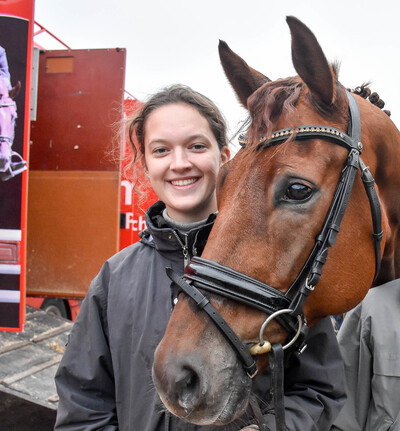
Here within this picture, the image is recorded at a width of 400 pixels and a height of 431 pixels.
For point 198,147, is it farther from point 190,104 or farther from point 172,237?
point 172,237

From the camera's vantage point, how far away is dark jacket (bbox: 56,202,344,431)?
1.38 meters

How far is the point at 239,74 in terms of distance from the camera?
1.62m

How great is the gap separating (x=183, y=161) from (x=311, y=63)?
56 centimetres

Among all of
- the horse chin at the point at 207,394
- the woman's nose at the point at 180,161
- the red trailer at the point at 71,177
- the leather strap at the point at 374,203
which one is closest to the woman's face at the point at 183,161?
the woman's nose at the point at 180,161

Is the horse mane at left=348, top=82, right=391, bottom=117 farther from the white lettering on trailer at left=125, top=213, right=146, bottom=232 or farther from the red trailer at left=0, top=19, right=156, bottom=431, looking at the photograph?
the white lettering on trailer at left=125, top=213, right=146, bottom=232

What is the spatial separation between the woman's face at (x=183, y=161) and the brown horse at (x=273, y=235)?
189 mm

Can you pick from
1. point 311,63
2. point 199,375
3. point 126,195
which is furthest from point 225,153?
point 126,195

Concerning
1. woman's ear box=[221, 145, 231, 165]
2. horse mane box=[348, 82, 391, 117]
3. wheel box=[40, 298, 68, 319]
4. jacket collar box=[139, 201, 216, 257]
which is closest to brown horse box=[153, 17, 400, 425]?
jacket collar box=[139, 201, 216, 257]

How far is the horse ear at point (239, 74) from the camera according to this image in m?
1.58

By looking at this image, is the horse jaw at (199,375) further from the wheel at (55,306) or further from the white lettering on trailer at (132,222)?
the white lettering on trailer at (132,222)

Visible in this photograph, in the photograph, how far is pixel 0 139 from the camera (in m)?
3.07

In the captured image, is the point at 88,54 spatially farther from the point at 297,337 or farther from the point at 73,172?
the point at 297,337

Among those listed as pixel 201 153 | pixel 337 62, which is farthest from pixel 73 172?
pixel 337 62

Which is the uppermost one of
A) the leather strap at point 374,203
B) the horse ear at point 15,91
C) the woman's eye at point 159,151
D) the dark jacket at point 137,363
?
the horse ear at point 15,91
